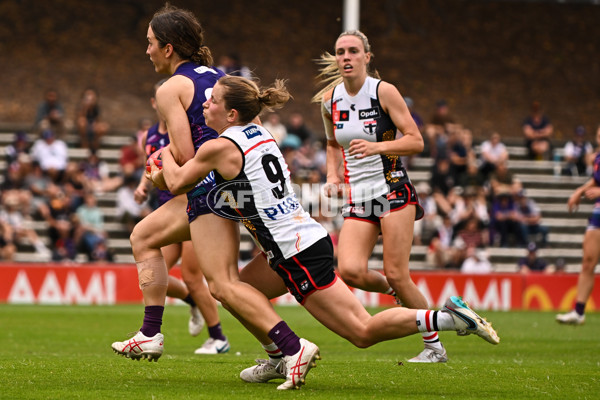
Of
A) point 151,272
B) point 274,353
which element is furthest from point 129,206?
point 274,353

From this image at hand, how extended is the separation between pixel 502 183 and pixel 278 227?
15788mm

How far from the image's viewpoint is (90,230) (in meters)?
18.1

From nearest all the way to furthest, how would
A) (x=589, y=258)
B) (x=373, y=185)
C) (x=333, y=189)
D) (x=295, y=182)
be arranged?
(x=373, y=185)
(x=333, y=189)
(x=589, y=258)
(x=295, y=182)

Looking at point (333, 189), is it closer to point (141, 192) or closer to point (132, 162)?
point (141, 192)

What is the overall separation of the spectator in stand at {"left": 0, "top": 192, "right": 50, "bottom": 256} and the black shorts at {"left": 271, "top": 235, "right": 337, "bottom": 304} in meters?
13.1

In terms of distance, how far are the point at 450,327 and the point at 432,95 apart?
23026mm

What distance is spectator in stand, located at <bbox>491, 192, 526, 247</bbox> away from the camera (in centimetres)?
2003

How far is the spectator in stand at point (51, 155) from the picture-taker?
19312 millimetres

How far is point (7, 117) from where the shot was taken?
81.5ft

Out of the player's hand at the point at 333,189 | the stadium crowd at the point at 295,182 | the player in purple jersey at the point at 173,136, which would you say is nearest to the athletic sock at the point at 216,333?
the player's hand at the point at 333,189

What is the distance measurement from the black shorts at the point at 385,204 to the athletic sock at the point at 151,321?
198 cm

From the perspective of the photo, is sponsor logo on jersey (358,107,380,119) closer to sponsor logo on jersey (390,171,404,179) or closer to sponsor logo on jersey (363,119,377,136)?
sponsor logo on jersey (363,119,377,136)

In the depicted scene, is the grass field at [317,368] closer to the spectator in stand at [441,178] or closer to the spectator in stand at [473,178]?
the spectator in stand at [441,178]

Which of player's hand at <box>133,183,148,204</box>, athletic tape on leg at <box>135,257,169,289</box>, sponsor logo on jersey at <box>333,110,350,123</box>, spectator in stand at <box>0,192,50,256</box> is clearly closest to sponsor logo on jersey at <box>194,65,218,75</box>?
athletic tape on leg at <box>135,257,169,289</box>
